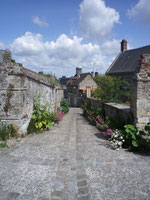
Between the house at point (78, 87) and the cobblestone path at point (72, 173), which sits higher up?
the house at point (78, 87)

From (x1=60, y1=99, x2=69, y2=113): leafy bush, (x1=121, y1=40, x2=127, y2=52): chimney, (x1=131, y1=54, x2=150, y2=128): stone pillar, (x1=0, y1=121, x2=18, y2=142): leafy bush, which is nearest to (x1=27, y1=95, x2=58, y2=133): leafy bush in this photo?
(x1=0, y1=121, x2=18, y2=142): leafy bush

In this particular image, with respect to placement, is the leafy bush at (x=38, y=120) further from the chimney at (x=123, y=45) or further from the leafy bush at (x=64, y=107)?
the chimney at (x=123, y=45)

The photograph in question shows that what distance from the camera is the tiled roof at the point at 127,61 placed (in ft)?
71.3

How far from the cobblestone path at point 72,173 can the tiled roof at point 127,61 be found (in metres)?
18.6

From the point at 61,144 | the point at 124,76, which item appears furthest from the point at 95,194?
the point at 124,76

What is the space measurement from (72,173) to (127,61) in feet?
74.5

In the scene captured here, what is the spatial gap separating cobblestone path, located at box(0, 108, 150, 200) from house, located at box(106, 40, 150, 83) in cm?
1787

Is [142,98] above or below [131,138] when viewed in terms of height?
above

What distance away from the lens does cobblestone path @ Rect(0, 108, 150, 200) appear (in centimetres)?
274

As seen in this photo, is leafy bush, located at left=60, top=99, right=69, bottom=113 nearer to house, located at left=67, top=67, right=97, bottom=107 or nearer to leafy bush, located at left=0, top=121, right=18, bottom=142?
leafy bush, located at left=0, top=121, right=18, bottom=142

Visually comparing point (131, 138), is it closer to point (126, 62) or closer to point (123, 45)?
point (126, 62)

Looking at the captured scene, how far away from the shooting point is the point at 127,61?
23703 millimetres

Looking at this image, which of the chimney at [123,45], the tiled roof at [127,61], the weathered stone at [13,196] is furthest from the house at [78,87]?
the weathered stone at [13,196]

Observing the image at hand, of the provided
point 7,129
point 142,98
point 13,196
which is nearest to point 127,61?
point 142,98
